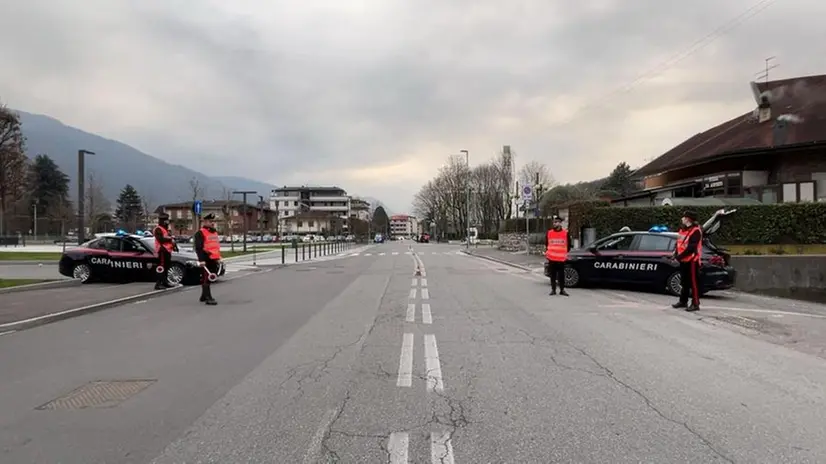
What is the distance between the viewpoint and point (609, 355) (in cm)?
725

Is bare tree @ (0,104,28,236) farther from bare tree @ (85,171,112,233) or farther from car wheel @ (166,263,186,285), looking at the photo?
car wheel @ (166,263,186,285)

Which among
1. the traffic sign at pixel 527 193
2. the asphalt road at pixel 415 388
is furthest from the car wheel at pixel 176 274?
A: the traffic sign at pixel 527 193

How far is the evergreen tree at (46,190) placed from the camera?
304 ft

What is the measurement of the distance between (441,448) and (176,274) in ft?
46.5

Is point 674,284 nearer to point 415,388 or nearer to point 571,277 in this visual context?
point 571,277

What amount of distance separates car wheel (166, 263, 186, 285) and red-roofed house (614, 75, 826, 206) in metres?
20.5

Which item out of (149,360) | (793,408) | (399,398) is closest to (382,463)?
(399,398)

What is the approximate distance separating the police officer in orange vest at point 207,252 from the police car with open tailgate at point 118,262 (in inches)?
178

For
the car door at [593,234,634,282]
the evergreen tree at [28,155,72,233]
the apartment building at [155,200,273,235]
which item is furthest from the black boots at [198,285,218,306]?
the evergreen tree at [28,155,72,233]

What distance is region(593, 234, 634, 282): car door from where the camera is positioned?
595 inches

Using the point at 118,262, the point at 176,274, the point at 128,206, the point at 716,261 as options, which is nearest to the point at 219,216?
the point at 128,206

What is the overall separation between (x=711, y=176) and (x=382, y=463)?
1341 inches

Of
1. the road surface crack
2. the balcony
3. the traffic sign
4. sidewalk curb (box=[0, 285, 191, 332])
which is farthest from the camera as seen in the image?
the balcony

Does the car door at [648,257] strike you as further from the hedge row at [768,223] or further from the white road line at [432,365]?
the hedge row at [768,223]
